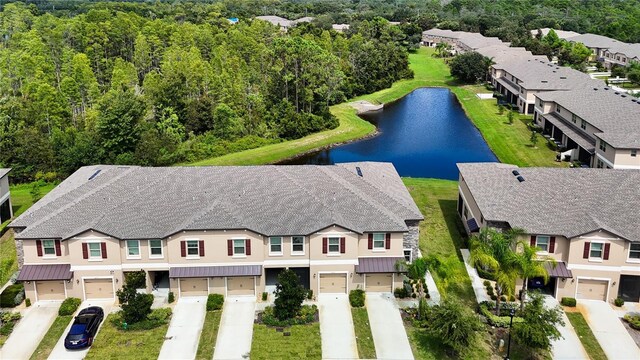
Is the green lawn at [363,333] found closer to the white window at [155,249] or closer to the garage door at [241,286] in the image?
the garage door at [241,286]

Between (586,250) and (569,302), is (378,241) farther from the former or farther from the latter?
(586,250)

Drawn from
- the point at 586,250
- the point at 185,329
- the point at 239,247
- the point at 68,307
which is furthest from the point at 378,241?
the point at 68,307

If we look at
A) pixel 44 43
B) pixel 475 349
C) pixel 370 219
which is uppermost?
pixel 44 43

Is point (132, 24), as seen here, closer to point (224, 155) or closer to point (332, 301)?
point (224, 155)

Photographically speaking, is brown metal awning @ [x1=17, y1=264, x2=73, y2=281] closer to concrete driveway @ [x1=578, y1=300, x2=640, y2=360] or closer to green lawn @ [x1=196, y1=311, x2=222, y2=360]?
green lawn @ [x1=196, y1=311, x2=222, y2=360]

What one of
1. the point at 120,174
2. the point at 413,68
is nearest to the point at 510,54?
the point at 413,68
